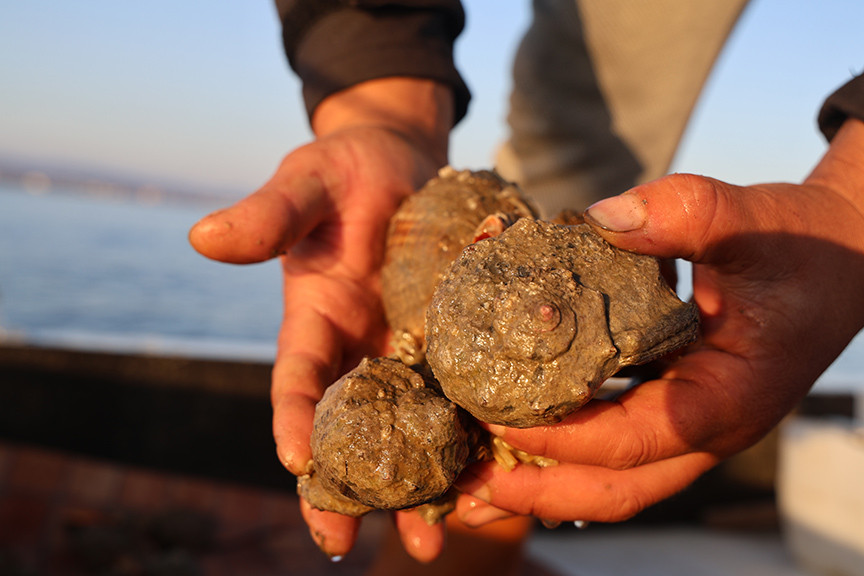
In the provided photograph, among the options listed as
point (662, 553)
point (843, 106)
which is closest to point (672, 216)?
point (843, 106)

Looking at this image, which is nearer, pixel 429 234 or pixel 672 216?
pixel 672 216

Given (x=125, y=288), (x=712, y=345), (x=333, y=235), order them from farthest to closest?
(x=125, y=288)
(x=333, y=235)
(x=712, y=345)

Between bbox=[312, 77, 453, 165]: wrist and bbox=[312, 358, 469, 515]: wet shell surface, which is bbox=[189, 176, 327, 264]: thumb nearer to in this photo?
bbox=[312, 358, 469, 515]: wet shell surface

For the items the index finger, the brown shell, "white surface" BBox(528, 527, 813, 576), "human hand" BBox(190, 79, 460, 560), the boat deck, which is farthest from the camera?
"white surface" BBox(528, 527, 813, 576)

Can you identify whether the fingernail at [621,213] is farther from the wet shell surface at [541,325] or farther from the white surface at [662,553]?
the white surface at [662,553]

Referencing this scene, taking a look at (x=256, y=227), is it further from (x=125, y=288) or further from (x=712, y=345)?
(x=125, y=288)

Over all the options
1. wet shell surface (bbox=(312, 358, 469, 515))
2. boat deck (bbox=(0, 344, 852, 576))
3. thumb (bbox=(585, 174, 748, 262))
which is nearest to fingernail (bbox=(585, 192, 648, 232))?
thumb (bbox=(585, 174, 748, 262))

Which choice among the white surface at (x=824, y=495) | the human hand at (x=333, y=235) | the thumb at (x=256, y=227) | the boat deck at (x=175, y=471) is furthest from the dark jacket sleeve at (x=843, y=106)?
the boat deck at (x=175, y=471)
